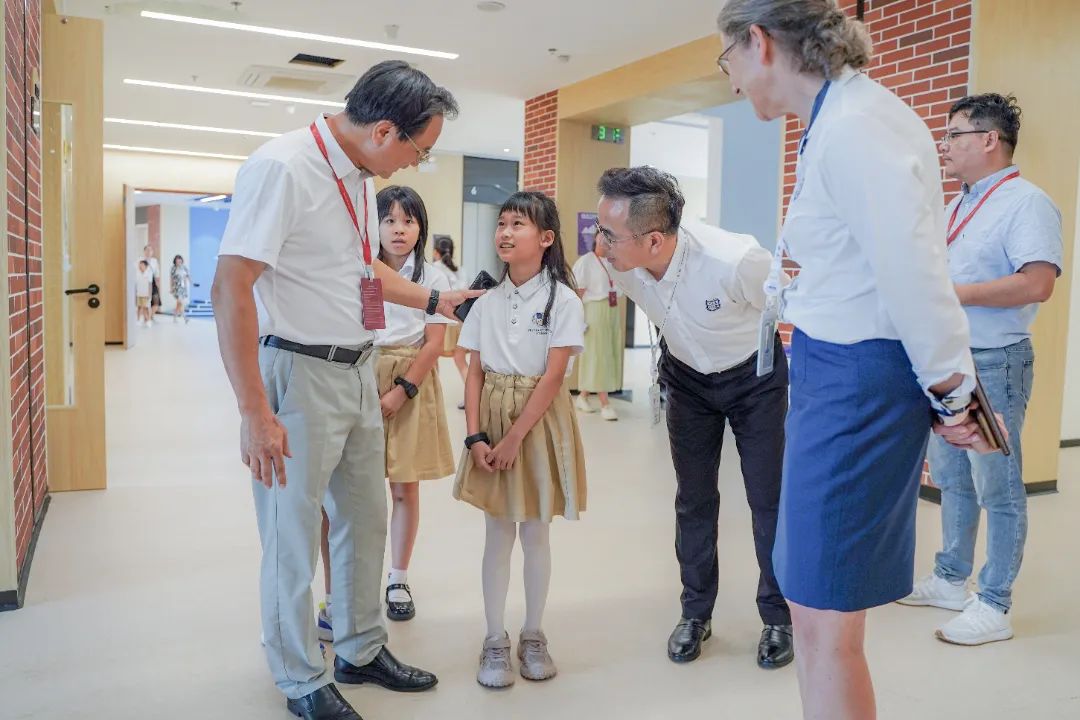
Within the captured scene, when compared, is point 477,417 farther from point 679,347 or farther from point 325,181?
point 325,181

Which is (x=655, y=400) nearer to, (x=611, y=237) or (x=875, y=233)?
(x=611, y=237)

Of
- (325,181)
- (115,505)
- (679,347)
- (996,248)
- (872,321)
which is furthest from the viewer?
(115,505)

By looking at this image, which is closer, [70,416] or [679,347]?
[679,347]

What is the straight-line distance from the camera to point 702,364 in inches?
95.7

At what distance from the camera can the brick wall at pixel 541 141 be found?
28.6 ft

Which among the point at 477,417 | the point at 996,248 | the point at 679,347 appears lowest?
the point at 477,417

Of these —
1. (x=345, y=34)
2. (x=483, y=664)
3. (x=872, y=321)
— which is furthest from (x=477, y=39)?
(x=872, y=321)

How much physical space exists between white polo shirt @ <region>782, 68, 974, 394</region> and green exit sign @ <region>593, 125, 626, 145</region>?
7.46m

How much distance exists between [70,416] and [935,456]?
12.6 ft

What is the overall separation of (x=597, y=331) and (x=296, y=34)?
338 centimetres

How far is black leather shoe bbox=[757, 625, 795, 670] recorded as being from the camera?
2.55 metres

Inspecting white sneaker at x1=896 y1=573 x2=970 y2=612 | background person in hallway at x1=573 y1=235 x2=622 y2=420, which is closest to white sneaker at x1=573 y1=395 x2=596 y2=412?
background person in hallway at x1=573 y1=235 x2=622 y2=420

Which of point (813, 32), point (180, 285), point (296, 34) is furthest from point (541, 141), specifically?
point (180, 285)

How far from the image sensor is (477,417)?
8.09 ft
